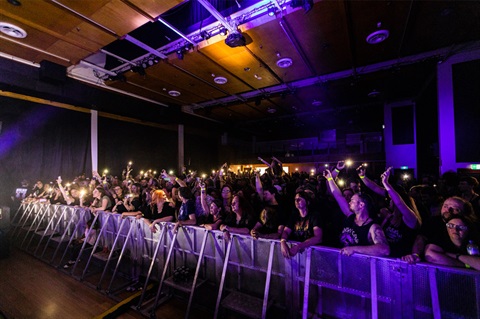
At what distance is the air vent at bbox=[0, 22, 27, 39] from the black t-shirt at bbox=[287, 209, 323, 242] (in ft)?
21.3

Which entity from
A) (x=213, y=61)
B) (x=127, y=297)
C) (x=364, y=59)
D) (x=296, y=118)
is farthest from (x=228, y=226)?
(x=296, y=118)

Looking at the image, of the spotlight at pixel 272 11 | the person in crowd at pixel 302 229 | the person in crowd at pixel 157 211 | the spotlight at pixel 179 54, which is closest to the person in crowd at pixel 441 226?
the person in crowd at pixel 302 229

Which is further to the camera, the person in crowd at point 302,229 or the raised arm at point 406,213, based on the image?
the person in crowd at point 302,229

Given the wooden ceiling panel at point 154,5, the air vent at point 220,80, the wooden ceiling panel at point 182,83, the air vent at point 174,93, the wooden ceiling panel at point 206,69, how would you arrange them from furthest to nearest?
the air vent at point 174,93 < the air vent at point 220,80 < the wooden ceiling panel at point 182,83 < the wooden ceiling panel at point 206,69 < the wooden ceiling panel at point 154,5

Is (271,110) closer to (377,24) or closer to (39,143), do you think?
(377,24)

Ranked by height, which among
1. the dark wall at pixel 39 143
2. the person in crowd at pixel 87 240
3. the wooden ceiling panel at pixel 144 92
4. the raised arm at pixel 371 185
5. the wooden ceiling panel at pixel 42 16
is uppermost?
the wooden ceiling panel at pixel 144 92

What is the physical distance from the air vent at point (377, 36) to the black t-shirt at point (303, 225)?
447 cm

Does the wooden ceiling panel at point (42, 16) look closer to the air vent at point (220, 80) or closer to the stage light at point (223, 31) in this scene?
the stage light at point (223, 31)

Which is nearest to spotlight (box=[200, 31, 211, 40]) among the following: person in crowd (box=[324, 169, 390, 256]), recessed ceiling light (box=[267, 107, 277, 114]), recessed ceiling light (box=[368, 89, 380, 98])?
person in crowd (box=[324, 169, 390, 256])

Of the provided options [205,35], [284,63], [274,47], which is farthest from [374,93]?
[205,35]

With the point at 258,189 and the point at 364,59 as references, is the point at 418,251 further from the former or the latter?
the point at 364,59

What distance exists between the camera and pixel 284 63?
6031 mm

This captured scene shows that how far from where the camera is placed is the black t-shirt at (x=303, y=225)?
2662mm

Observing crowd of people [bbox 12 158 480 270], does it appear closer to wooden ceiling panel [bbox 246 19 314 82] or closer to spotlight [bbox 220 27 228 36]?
wooden ceiling panel [bbox 246 19 314 82]
